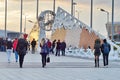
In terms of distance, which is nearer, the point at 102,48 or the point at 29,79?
the point at 29,79

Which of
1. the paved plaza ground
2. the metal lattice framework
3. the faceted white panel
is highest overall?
the metal lattice framework

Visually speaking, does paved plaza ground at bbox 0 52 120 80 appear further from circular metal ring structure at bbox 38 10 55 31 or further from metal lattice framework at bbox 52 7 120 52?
circular metal ring structure at bbox 38 10 55 31

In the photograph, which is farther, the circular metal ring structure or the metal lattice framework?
the circular metal ring structure

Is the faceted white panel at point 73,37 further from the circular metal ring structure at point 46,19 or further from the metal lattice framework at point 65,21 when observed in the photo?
the circular metal ring structure at point 46,19

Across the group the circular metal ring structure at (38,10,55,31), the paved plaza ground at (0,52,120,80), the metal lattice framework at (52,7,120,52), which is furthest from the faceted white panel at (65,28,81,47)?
the paved plaza ground at (0,52,120,80)

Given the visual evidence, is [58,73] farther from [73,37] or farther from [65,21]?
[65,21]

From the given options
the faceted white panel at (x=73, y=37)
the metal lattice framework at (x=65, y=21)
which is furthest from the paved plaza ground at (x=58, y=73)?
the faceted white panel at (x=73, y=37)

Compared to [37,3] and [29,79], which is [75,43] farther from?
[29,79]

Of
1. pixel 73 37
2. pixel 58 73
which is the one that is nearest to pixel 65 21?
pixel 73 37

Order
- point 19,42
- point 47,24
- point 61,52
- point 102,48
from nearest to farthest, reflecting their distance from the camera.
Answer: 1. point 19,42
2. point 102,48
3. point 61,52
4. point 47,24

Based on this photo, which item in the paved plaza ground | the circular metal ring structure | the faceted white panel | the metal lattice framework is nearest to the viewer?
the paved plaza ground

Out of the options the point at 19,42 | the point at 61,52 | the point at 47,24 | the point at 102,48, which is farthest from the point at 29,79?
the point at 47,24

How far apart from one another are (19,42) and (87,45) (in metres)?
22.9

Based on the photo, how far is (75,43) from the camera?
168 ft
